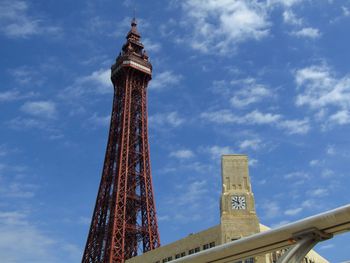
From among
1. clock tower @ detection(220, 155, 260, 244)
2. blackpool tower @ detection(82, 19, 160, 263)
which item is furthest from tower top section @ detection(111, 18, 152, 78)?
clock tower @ detection(220, 155, 260, 244)

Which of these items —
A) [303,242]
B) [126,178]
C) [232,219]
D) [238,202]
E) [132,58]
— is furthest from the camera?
[132,58]

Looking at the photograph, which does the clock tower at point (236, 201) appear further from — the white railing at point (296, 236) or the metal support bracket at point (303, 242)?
the metal support bracket at point (303, 242)

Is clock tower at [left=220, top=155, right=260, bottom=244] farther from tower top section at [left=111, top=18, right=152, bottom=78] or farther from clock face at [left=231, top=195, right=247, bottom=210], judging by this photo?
tower top section at [left=111, top=18, right=152, bottom=78]

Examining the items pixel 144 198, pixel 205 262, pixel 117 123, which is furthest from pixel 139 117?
pixel 205 262

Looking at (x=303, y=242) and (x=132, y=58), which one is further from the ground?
(x=132, y=58)

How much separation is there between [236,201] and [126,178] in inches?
1503

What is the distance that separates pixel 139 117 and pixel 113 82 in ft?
32.2

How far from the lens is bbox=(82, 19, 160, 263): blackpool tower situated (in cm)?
7794

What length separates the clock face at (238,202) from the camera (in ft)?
152

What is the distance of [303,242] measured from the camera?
12.8m

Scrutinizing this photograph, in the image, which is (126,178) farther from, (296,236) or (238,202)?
(296,236)

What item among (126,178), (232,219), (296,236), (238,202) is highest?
(126,178)

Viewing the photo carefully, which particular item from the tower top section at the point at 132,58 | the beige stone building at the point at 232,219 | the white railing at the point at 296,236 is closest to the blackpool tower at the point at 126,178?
the tower top section at the point at 132,58

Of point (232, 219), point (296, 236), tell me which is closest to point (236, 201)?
point (232, 219)
